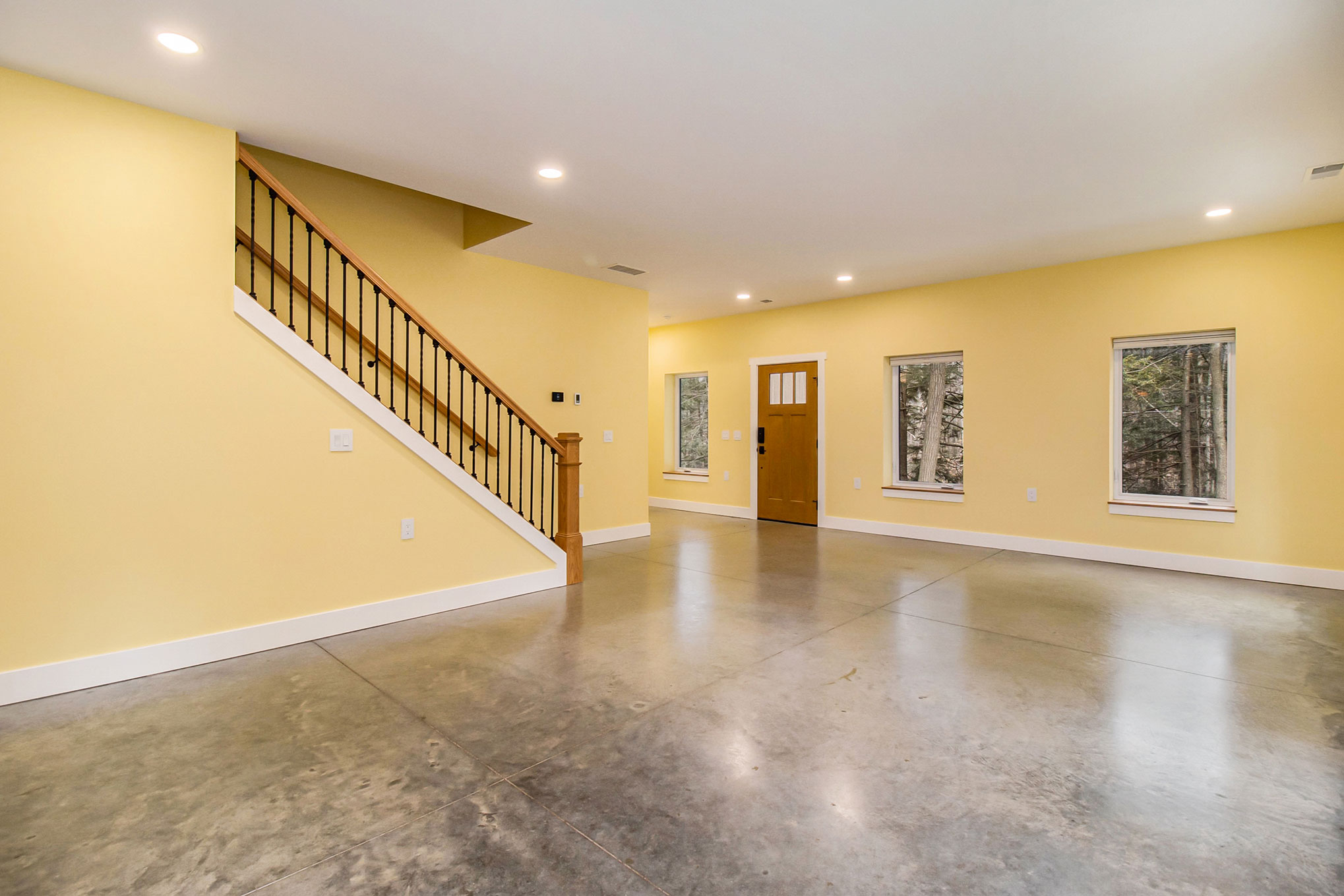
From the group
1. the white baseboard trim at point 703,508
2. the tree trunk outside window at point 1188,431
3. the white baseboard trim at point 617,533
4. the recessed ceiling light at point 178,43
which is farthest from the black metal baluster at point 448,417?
the tree trunk outside window at point 1188,431

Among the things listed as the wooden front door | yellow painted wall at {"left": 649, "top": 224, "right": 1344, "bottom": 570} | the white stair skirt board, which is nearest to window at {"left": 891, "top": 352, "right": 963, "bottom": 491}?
yellow painted wall at {"left": 649, "top": 224, "right": 1344, "bottom": 570}

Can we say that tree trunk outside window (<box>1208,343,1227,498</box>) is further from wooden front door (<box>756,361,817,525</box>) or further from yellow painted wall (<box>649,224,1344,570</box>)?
wooden front door (<box>756,361,817,525</box>)

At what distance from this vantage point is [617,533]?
677cm

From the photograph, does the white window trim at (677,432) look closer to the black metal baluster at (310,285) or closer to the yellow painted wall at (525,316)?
the yellow painted wall at (525,316)

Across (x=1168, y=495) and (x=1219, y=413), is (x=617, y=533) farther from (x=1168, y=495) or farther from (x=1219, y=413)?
(x=1219, y=413)

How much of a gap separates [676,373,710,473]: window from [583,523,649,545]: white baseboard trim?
6.85 ft

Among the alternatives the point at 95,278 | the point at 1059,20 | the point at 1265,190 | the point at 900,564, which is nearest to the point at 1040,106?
the point at 1059,20

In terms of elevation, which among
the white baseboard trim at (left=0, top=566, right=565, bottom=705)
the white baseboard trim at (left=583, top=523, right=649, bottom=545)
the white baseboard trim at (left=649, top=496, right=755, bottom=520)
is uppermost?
the white baseboard trim at (left=649, top=496, right=755, bottom=520)

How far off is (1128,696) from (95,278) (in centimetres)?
510

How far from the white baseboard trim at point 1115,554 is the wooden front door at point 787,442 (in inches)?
22.7

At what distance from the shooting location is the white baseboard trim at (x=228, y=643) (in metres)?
2.83

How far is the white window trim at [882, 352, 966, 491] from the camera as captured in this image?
6.67 metres

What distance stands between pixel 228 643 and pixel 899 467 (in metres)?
6.30

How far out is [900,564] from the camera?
220 inches
